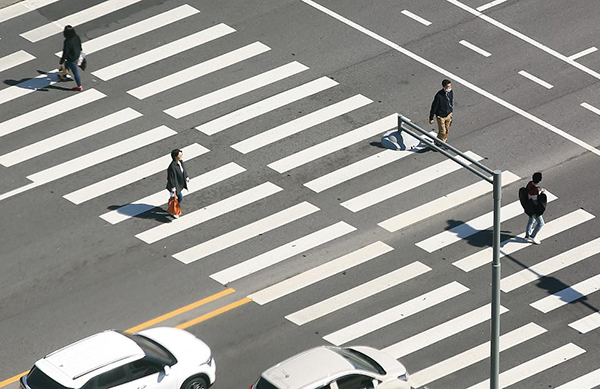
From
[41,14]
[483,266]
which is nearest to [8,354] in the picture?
[483,266]

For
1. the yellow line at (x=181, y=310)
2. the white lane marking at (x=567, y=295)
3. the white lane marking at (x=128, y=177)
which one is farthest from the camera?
the white lane marking at (x=128, y=177)

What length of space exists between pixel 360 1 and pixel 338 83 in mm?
4046

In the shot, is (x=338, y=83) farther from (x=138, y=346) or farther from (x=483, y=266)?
(x=138, y=346)

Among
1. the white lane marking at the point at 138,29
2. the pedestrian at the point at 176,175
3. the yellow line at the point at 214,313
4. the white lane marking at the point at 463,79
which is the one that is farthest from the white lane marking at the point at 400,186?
the white lane marking at the point at 138,29

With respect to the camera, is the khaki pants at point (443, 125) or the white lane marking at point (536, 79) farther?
the white lane marking at point (536, 79)

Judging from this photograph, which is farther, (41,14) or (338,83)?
(41,14)

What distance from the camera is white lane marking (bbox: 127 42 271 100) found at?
127 feet

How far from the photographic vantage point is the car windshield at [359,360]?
92.7ft

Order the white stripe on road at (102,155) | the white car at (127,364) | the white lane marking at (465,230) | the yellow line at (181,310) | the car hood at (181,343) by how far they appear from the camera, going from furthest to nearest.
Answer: the white stripe on road at (102,155) → the white lane marking at (465,230) → the yellow line at (181,310) → the car hood at (181,343) → the white car at (127,364)

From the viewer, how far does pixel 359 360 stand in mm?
28516

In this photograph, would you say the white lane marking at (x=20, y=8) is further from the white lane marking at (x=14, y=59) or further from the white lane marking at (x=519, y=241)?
the white lane marking at (x=519, y=241)

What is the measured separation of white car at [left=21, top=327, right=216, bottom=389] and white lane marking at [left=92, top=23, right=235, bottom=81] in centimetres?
1162

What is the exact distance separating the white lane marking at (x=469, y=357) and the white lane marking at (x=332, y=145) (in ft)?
24.3

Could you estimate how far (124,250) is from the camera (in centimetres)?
3344
